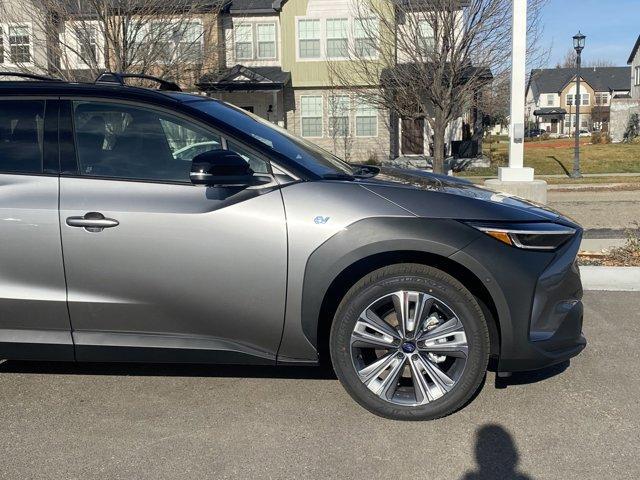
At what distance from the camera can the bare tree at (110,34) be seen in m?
15.8

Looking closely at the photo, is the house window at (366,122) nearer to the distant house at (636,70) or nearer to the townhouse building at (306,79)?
the townhouse building at (306,79)

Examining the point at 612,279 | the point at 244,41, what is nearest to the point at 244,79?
the point at 244,41

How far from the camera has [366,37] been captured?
2109cm

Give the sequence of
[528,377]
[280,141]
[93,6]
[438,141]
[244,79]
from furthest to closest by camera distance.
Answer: [244,79], [438,141], [93,6], [528,377], [280,141]

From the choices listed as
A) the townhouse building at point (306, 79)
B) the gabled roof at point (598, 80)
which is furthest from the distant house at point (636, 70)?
the townhouse building at point (306, 79)

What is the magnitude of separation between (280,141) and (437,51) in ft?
46.8

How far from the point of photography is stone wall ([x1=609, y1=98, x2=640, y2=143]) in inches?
1532

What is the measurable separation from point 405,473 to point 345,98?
23.9 metres

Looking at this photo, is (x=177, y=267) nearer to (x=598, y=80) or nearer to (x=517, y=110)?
(x=517, y=110)

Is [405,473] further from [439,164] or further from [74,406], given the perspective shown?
[439,164]

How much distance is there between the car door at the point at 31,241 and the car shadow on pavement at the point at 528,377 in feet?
8.88

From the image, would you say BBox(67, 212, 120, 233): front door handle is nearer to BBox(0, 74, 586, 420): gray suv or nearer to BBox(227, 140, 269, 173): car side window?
BBox(0, 74, 586, 420): gray suv

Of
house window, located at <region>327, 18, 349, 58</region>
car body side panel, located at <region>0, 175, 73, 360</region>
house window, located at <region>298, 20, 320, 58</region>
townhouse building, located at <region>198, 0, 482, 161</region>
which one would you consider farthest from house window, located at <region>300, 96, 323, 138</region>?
car body side panel, located at <region>0, 175, 73, 360</region>

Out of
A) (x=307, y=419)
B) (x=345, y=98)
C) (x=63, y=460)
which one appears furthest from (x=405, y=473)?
(x=345, y=98)
